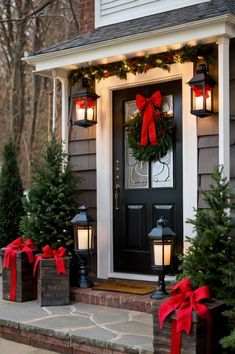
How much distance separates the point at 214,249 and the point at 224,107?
4.17ft

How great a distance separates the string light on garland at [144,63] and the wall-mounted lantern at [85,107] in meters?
0.20

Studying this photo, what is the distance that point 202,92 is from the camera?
418cm

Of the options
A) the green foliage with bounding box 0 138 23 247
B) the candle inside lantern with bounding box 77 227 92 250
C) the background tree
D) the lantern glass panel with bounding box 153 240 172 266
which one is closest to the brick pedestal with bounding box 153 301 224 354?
the lantern glass panel with bounding box 153 240 172 266

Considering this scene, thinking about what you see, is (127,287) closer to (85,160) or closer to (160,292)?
(160,292)

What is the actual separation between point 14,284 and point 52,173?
1.07 meters

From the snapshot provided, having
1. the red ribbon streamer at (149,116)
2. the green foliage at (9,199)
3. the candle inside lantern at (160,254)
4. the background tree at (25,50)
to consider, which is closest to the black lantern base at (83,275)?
the candle inside lantern at (160,254)

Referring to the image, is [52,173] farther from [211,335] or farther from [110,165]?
[211,335]

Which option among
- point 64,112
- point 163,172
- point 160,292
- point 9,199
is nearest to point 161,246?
point 160,292

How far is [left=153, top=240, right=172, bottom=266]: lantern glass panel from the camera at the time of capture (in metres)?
3.95

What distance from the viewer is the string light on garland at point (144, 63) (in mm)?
4316

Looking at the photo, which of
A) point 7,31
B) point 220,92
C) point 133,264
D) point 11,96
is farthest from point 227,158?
point 11,96

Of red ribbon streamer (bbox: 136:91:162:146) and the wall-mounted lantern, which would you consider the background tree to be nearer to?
the wall-mounted lantern

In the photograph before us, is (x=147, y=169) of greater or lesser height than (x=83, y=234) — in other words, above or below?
above

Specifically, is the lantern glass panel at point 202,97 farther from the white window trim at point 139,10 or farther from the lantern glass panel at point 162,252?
the lantern glass panel at point 162,252
